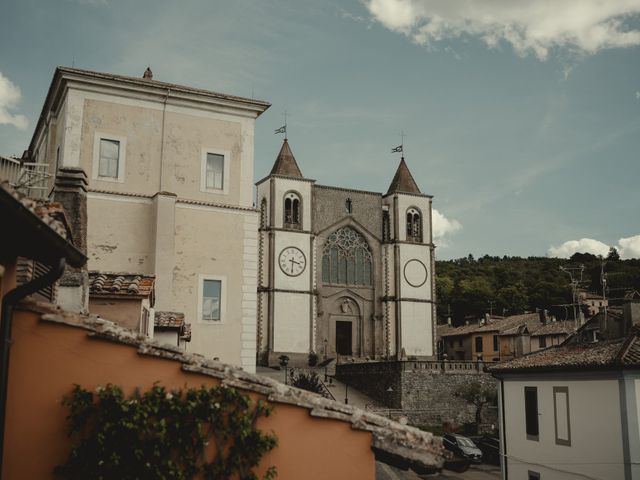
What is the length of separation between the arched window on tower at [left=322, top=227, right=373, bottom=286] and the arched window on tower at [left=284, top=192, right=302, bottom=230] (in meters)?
3.29

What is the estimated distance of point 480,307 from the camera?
83750 mm

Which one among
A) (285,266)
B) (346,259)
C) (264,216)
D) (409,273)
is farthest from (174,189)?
(409,273)

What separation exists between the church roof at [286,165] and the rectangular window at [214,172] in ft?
106

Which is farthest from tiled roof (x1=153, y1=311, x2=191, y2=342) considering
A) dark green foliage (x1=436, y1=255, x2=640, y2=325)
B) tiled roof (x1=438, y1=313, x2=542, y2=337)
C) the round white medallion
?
dark green foliage (x1=436, y1=255, x2=640, y2=325)

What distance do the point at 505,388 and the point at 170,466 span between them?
18.5 metres

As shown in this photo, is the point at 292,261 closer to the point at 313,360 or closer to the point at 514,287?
the point at 313,360

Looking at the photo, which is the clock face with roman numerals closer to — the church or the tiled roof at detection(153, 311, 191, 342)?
the church

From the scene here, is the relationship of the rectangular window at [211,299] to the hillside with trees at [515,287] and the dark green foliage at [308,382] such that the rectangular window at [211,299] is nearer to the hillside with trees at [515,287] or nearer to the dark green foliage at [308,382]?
the dark green foliage at [308,382]

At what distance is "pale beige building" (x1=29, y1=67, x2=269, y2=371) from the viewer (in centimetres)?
1783

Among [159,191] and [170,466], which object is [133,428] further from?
[159,191]

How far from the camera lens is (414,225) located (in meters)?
56.6

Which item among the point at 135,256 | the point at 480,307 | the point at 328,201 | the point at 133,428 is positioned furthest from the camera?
the point at 480,307

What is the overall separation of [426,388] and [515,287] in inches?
1977

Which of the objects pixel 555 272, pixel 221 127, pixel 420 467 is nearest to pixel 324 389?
pixel 221 127
